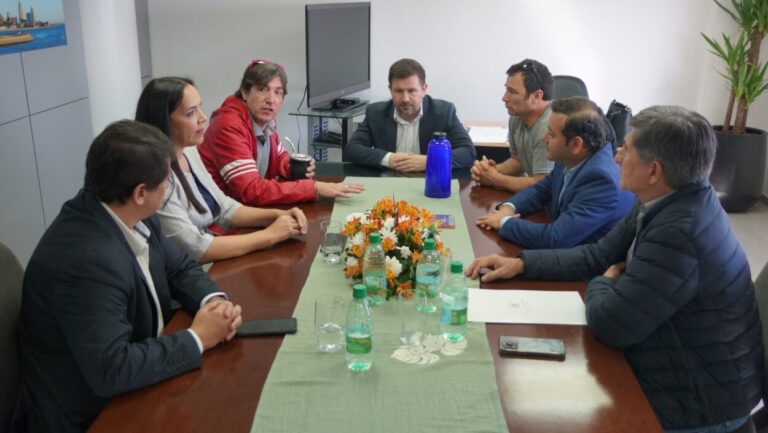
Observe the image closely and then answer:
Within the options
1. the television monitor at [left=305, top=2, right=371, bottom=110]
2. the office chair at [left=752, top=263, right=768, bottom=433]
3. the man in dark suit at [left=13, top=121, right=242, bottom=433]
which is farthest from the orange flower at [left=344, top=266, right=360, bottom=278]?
the television monitor at [left=305, top=2, right=371, bottom=110]

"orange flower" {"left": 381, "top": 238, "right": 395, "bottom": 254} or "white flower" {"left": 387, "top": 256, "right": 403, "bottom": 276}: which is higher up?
"orange flower" {"left": 381, "top": 238, "right": 395, "bottom": 254}

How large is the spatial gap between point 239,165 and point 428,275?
1.15m

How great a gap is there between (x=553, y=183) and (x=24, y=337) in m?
1.83

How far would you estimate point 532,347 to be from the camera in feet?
4.98

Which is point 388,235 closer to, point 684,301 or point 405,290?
point 405,290

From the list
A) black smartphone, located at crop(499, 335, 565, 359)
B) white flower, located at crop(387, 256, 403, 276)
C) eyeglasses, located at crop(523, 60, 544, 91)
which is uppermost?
eyeglasses, located at crop(523, 60, 544, 91)

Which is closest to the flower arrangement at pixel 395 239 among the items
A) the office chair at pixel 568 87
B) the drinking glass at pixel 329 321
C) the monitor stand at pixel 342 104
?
the drinking glass at pixel 329 321

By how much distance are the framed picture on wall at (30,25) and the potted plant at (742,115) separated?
160 inches

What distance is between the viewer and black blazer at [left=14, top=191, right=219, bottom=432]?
4.39ft

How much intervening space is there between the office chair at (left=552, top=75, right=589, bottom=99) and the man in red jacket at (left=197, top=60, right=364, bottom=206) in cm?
205

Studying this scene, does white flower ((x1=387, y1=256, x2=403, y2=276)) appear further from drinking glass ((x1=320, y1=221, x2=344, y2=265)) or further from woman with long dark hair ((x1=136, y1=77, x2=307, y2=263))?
woman with long dark hair ((x1=136, y1=77, x2=307, y2=263))

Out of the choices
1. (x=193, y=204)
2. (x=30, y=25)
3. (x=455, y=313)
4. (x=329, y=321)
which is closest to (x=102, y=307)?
(x=329, y=321)

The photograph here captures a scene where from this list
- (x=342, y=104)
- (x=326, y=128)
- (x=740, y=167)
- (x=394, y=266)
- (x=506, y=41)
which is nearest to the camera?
(x=394, y=266)

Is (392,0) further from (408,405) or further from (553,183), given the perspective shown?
(408,405)
